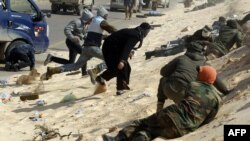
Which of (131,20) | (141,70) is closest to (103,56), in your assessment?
(141,70)

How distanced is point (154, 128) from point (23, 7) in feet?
27.4

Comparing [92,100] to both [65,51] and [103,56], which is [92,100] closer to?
[103,56]

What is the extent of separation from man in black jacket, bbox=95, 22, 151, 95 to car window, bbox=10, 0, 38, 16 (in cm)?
456

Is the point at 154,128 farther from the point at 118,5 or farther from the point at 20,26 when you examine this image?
the point at 118,5

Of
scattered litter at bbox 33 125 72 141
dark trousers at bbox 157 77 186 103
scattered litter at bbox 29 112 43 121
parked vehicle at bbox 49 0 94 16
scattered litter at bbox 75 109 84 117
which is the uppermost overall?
dark trousers at bbox 157 77 186 103

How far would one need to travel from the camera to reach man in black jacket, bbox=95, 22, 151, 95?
30.7 ft

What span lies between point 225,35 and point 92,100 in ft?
11.3

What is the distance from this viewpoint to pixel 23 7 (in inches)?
541

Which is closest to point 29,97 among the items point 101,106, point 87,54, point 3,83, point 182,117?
point 87,54

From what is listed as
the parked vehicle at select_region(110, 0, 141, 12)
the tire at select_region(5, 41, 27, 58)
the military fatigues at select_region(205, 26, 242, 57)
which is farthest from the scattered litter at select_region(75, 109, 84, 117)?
the parked vehicle at select_region(110, 0, 141, 12)

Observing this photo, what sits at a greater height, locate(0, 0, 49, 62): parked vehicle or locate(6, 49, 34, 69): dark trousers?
locate(0, 0, 49, 62): parked vehicle

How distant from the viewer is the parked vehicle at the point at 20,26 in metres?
13.2

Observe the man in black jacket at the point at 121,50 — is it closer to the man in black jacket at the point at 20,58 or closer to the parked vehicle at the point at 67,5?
the man in black jacket at the point at 20,58

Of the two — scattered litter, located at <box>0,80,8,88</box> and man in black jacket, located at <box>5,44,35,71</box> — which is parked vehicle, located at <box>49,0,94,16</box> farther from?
scattered litter, located at <box>0,80,8,88</box>
